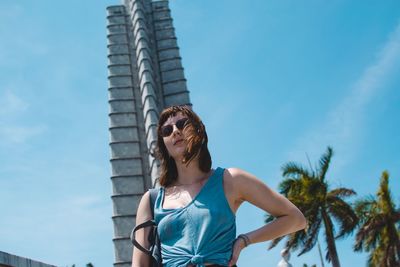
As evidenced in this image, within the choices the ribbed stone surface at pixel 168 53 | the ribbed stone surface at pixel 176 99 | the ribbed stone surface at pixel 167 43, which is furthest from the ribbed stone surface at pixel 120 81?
the ribbed stone surface at pixel 167 43

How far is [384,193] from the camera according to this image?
2473cm

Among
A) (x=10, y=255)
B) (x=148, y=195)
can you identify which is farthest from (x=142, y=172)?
(x=148, y=195)

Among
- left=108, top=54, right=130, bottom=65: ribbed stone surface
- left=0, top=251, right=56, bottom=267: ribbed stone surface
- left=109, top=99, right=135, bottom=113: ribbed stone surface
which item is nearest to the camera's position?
left=0, top=251, right=56, bottom=267: ribbed stone surface

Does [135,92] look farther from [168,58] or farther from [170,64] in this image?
[168,58]

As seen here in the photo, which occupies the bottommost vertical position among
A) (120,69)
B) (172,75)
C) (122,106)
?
(122,106)

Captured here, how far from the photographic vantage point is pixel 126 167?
22969 mm

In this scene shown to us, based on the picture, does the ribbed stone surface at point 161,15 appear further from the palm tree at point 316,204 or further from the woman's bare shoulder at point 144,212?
the woman's bare shoulder at point 144,212

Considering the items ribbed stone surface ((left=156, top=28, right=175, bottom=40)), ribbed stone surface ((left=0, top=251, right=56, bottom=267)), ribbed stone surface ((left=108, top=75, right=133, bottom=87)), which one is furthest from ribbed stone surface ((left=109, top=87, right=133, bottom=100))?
ribbed stone surface ((left=0, top=251, right=56, bottom=267))

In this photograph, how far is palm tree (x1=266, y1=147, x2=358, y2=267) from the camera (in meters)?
22.3

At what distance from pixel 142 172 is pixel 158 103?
3.31 m

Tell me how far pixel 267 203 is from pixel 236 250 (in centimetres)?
26

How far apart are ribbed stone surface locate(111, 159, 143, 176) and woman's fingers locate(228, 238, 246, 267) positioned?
2045 cm

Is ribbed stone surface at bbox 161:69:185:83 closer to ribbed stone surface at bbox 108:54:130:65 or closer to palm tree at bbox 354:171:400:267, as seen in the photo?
ribbed stone surface at bbox 108:54:130:65

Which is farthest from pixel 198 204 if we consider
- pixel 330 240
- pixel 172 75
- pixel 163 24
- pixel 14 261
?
pixel 163 24
